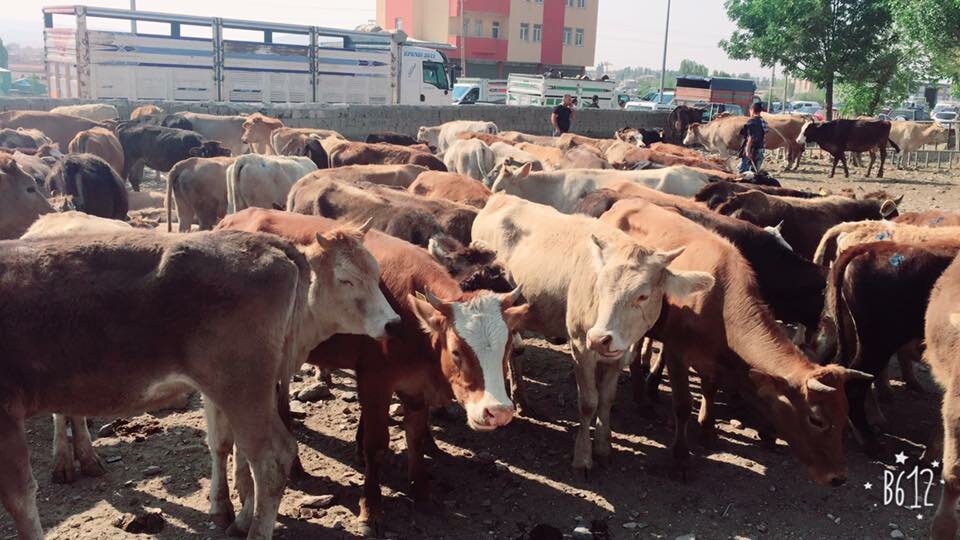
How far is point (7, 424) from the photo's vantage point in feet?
12.3

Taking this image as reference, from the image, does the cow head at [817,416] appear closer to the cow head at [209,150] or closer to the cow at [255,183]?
the cow at [255,183]

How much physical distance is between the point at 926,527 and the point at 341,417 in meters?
4.30

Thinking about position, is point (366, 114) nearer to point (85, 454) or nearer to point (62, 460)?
point (85, 454)

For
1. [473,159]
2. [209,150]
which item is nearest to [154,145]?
[209,150]

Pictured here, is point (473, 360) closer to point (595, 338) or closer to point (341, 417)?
point (595, 338)

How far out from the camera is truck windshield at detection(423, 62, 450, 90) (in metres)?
31.0

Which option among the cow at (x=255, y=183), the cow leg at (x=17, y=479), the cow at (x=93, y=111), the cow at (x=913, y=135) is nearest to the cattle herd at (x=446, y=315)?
the cow leg at (x=17, y=479)

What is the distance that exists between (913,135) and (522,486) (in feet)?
84.3

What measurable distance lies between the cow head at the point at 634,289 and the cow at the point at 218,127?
1552 centimetres

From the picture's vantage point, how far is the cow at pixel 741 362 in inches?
203

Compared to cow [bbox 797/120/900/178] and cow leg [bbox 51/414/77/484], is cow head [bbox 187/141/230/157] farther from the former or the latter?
cow [bbox 797/120/900/178]

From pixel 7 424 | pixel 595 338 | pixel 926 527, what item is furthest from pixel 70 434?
pixel 926 527

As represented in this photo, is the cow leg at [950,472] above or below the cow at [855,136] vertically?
below

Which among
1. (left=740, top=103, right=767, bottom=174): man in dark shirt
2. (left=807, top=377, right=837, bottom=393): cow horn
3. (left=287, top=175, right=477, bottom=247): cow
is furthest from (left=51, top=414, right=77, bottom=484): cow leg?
(left=740, top=103, right=767, bottom=174): man in dark shirt
